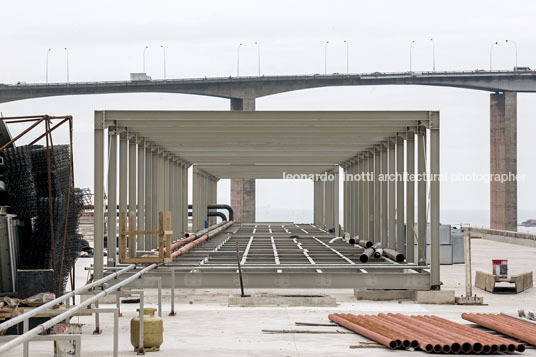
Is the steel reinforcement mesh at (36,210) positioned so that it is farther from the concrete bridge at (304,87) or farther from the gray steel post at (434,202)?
the concrete bridge at (304,87)

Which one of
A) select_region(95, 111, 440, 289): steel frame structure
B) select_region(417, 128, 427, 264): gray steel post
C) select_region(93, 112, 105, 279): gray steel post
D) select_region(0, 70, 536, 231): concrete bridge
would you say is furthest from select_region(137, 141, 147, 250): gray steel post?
select_region(0, 70, 536, 231): concrete bridge

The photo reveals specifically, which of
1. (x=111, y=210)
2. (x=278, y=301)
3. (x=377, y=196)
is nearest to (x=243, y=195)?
(x=377, y=196)

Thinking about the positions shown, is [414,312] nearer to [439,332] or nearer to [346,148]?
[439,332]

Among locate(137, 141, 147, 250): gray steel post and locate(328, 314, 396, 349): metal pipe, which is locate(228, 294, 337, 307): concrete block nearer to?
locate(328, 314, 396, 349): metal pipe

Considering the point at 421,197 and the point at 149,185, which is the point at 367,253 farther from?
the point at 149,185

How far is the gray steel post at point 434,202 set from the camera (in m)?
17.3

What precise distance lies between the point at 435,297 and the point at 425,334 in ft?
16.4

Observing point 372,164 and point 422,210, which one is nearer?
point 422,210

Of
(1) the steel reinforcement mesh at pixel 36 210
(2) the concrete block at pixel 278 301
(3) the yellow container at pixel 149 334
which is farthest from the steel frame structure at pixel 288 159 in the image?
(3) the yellow container at pixel 149 334

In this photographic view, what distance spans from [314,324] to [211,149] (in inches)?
480

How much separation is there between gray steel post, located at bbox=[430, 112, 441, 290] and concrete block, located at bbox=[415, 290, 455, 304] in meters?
0.17

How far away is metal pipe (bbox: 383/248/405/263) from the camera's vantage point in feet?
63.6

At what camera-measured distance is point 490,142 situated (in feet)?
279

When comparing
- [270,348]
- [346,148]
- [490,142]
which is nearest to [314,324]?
[270,348]
